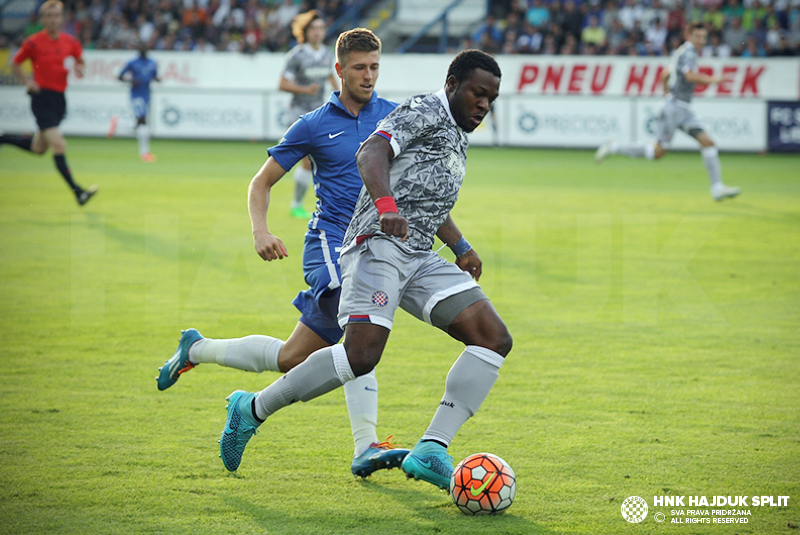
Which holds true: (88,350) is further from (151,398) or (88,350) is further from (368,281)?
(368,281)

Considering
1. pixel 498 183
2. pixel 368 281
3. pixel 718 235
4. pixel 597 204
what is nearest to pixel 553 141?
pixel 498 183

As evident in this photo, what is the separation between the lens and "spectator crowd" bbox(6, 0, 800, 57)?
Answer: 25625 millimetres

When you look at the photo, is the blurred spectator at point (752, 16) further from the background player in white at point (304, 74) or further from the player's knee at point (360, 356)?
the player's knee at point (360, 356)

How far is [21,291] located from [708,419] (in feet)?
19.9

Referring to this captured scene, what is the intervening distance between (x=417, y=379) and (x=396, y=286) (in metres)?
1.86

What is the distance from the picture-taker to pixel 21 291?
8062mm

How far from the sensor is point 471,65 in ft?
12.5

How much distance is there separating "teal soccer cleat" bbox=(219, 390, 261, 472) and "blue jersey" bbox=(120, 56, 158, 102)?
18180 millimetres

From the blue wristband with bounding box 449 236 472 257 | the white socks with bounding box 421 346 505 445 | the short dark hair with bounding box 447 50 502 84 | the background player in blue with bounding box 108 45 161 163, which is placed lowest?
the background player in blue with bounding box 108 45 161 163

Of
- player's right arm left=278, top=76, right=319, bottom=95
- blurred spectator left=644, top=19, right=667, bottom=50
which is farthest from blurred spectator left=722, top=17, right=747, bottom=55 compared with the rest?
player's right arm left=278, top=76, right=319, bottom=95

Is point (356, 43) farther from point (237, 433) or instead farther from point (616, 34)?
point (616, 34)

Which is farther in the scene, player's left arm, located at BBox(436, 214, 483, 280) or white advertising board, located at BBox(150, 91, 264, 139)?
white advertising board, located at BBox(150, 91, 264, 139)

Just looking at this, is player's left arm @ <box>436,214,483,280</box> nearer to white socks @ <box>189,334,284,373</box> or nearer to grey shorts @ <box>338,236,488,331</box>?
grey shorts @ <box>338,236,488,331</box>

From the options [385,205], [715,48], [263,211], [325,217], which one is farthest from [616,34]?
[385,205]
